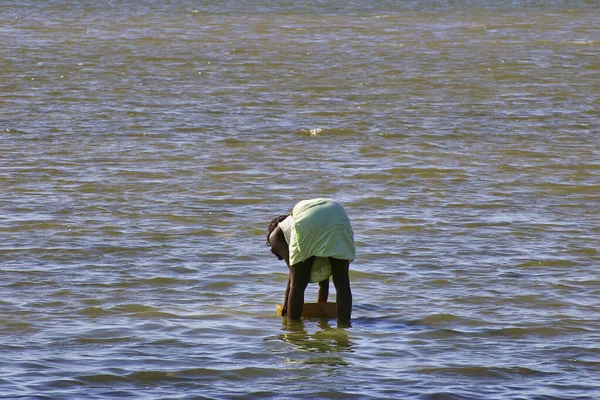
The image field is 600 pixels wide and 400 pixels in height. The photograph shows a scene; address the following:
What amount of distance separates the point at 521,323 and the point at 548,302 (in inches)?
24.6

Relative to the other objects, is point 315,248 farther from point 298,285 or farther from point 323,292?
point 323,292

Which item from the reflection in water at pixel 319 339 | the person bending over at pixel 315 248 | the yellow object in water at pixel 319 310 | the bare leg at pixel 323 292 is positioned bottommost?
the reflection in water at pixel 319 339

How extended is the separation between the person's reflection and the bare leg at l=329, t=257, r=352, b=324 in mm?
121

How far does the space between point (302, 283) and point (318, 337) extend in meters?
0.38

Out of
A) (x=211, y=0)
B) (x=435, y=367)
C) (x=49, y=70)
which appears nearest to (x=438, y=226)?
(x=435, y=367)

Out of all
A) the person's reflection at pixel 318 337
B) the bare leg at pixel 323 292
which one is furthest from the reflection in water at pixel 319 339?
the bare leg at pixel 323 292

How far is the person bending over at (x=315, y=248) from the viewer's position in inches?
321

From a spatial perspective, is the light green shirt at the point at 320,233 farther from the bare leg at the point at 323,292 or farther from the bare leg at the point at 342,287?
the bare leg at the point at 323,292

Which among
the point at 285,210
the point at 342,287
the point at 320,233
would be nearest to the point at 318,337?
the point at 342,287

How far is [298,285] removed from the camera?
27.4 ft

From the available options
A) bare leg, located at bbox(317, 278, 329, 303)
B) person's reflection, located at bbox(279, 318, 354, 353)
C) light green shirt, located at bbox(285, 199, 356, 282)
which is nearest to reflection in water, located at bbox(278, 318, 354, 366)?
person's reflection, located at bbox(279, 318, 354, 353)

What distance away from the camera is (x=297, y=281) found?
835cm

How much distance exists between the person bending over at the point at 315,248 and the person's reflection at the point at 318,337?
0.09 m

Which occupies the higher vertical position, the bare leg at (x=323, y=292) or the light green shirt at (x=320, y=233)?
the light green shirt at (x=320, y=233)
